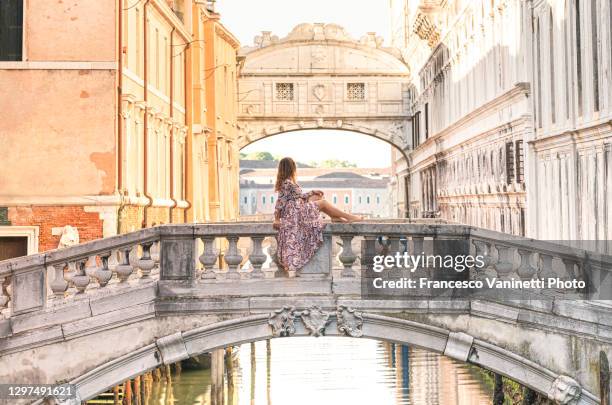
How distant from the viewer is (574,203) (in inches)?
638

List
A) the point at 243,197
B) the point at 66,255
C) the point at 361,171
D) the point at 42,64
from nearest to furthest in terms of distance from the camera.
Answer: the point at 66,255 → the point at 42,64 → the point at 243,197 → the point at 361,171

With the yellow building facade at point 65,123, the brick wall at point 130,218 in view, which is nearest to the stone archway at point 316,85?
the brick wall at point 130,218

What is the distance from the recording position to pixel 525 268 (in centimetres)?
1083

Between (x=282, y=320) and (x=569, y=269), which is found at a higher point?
(x=569, y=269)

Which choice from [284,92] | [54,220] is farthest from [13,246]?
[284,92]

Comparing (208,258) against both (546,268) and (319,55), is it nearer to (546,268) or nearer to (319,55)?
(546,268)

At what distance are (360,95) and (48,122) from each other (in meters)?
27.7

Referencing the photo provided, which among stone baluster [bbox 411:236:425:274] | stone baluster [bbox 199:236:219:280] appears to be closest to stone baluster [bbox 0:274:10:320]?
stone baluster [bbox 199:236:219:280]

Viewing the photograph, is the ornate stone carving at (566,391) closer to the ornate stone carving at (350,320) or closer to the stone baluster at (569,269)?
the stone baluster at (569,269)

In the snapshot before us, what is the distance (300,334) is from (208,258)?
125 cm

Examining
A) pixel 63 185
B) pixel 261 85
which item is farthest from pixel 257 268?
pixel 261 85

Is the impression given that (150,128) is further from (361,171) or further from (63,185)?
(361,171)

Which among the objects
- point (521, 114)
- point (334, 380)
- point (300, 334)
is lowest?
point (334, 380)

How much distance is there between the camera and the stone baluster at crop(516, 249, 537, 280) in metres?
10.8
